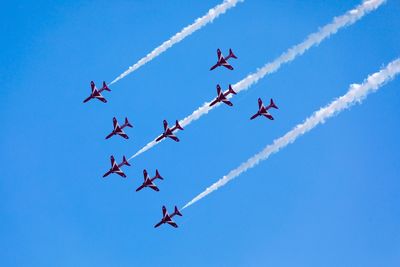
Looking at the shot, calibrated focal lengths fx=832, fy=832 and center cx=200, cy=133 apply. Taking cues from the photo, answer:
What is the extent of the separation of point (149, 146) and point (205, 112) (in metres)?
7.16

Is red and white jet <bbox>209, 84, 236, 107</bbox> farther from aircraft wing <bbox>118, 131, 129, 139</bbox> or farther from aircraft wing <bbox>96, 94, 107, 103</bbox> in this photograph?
aircraft wing <bbox>96, 94, 107, 103</bbox>

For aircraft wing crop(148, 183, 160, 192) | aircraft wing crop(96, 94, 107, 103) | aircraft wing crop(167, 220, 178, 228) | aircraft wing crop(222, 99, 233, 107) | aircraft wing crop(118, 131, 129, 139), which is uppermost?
aircraft wing crop(96, 94, 107, 103)

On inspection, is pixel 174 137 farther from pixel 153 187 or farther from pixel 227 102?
pixel 227 102

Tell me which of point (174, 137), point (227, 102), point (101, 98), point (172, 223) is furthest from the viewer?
point (101, 98)

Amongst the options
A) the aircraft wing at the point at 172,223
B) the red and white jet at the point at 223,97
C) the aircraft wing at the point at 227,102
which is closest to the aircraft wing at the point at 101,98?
the red and white jet at the point at 223,97

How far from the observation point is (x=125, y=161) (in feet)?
289

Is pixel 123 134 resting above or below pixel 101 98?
below

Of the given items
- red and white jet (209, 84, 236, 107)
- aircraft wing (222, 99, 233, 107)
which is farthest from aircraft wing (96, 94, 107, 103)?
aircraft wing (222, 99, 233, 107)

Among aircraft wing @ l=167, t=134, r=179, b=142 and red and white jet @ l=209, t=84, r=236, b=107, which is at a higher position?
red and white jet @ l=209, t=84, r=236, b=107

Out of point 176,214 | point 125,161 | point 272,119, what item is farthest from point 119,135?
point 272,119

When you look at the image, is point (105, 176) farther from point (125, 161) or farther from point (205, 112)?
point (205, 112)

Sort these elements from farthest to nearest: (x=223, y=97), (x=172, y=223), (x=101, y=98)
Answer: (x=101, y=98)
(x=172, y=223)
(x=223, y=97)

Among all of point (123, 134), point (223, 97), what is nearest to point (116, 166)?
point (123, 134)

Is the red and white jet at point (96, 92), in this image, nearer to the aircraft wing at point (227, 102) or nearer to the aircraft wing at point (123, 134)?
the aircraft wing at point (123, 134)
